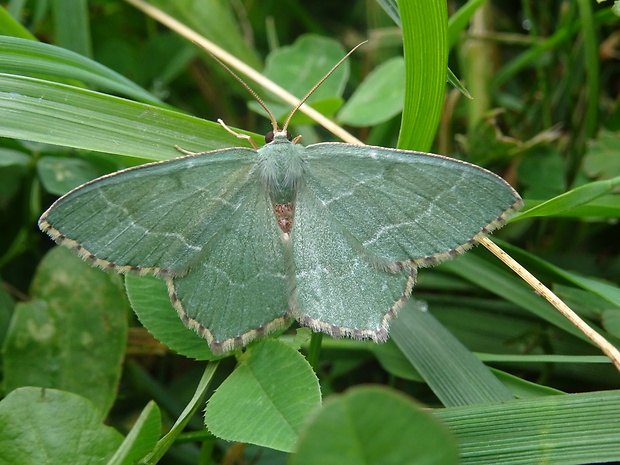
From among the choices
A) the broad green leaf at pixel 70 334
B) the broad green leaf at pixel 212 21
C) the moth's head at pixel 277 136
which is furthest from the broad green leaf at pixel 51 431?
the broad green leaf at pixel 212 21

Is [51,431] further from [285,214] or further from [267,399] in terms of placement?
[285,214]

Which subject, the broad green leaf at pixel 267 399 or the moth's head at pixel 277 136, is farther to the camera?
the moth's head at pixel 277 136

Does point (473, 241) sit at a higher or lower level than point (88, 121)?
lower

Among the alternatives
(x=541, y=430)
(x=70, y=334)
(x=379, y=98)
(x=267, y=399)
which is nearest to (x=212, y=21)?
(x=379, y=98)

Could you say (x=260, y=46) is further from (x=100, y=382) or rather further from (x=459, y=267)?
(x=100, y=382)

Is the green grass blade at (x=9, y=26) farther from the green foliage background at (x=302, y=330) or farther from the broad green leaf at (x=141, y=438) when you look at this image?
the broad green leaf at (x=141, y=438)

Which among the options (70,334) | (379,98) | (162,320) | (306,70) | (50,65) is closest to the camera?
(162,320)
